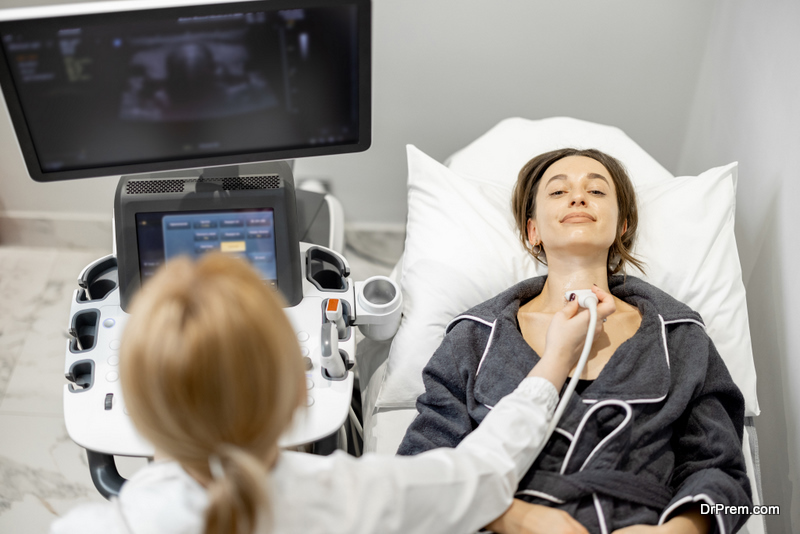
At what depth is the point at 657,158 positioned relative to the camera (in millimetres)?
2176

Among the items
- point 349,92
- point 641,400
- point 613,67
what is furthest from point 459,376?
point 613,67

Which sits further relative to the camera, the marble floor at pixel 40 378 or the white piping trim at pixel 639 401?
the marble floor at pixel 40 378

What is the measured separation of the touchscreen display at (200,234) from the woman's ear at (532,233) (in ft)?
2.15

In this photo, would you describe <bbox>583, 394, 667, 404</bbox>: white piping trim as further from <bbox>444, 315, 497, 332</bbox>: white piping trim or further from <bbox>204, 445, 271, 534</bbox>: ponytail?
<bbox>204, 445, 271, 534</bbox>: ponytail

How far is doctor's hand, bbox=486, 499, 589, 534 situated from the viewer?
1.14m

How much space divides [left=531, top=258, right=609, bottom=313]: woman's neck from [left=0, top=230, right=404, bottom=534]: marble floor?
3.21ft

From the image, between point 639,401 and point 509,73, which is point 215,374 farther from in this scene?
point 509,73

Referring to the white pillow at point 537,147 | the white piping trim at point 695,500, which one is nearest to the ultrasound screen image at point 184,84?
the white pillow at point 537,147

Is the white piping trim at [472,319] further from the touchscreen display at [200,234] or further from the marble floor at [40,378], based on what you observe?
the marble floor at [40,378]

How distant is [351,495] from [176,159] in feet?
2.41

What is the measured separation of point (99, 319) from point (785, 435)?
1517 mm

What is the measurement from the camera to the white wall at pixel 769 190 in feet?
4.72

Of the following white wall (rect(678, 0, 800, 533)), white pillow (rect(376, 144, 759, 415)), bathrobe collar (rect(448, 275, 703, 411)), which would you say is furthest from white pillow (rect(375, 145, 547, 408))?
white wall (rect(678, 0, 800, 533))

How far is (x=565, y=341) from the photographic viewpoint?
125 cm
